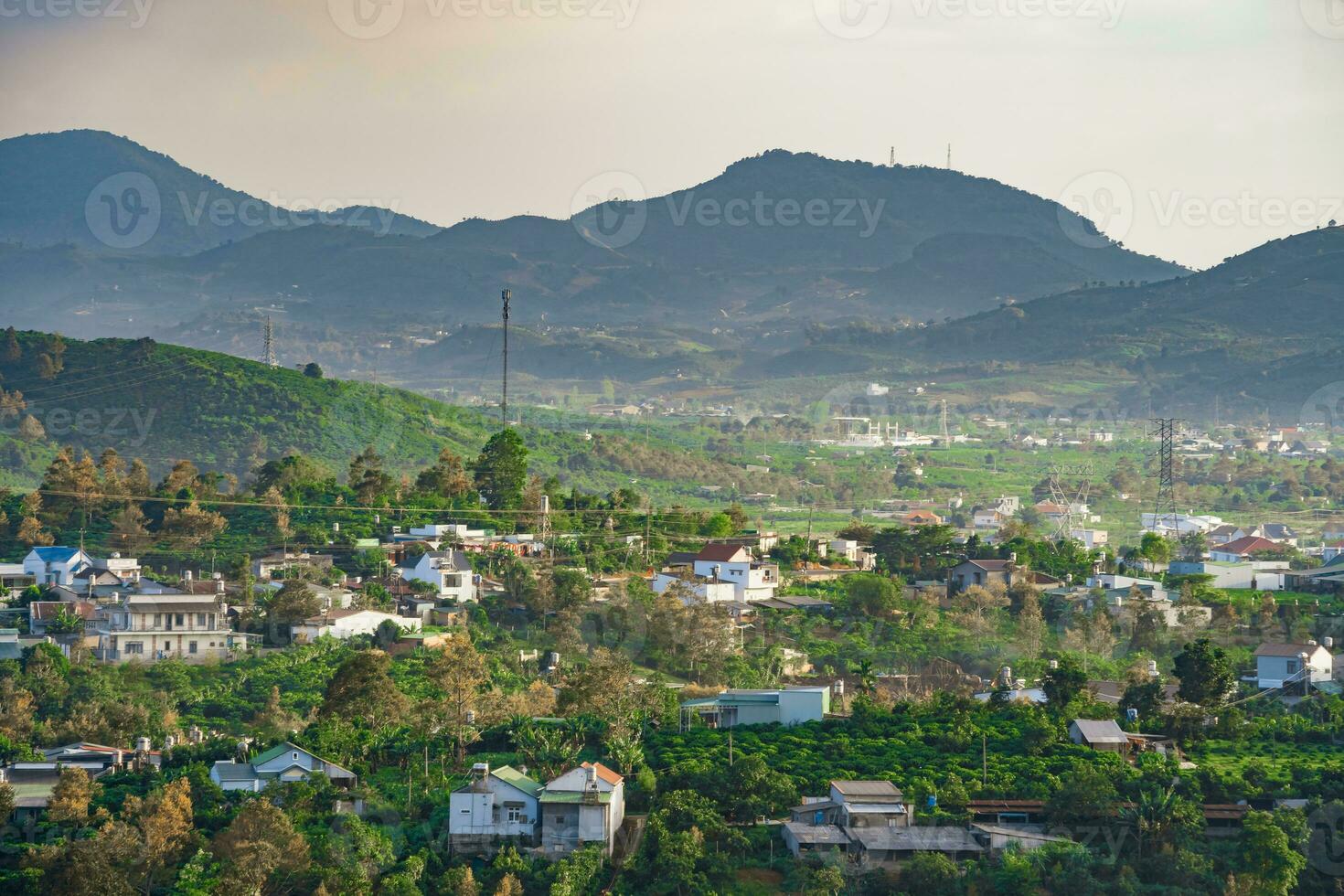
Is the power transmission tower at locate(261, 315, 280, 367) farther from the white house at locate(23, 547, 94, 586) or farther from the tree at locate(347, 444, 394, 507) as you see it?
the white house at locate(23, 547, 94, 586)

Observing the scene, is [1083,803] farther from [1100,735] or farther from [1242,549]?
[1242,549]

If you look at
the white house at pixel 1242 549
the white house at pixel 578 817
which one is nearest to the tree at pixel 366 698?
the white house at pixel 578 817

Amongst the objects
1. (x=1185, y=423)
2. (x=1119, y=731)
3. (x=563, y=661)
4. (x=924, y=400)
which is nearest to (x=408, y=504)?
(x=563, y=661)

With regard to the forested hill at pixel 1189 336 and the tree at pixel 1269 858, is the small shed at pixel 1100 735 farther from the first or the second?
the forested hill at pixel 1189 336

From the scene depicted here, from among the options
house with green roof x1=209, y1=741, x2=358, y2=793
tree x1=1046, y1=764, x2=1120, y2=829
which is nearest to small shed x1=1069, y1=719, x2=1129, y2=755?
tree x1=1046, y1=764, x2=1120, y2=829

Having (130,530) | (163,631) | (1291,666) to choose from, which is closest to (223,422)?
(130,530)

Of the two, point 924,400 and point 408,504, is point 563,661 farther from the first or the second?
point 924,400
